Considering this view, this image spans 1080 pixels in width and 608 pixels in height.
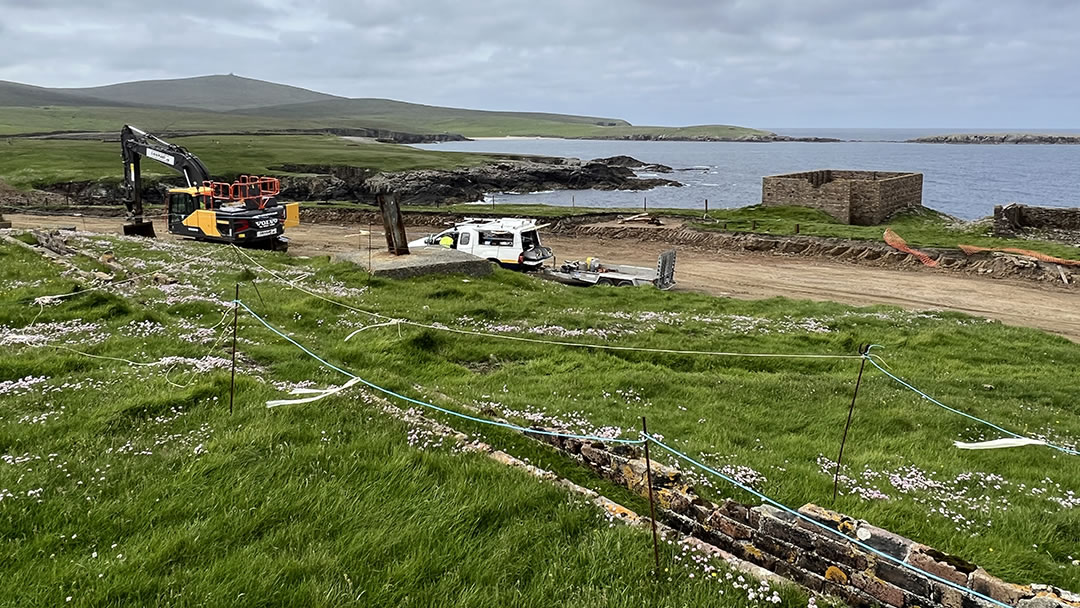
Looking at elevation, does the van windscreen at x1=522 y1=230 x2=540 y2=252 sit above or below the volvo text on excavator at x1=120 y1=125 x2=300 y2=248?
below

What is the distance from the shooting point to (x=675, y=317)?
18.8m

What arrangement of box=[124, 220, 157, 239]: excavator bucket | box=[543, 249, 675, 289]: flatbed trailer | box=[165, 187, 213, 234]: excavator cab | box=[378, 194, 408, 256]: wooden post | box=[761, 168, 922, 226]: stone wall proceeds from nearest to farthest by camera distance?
box=[378, 194, 408, 256]: wooden post
box=[543, 249, 675, 289]: flatbed trailer
box=[165, 187, 213, 234]: excavator cab
box=[124, 220, 157, 239]: excavator bucket
box=[761, 168, 922, 226]: stone wall

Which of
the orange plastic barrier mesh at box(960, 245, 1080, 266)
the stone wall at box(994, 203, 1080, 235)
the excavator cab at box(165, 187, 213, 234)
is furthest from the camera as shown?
the stone wall at box(994, 203, 1080, 235)

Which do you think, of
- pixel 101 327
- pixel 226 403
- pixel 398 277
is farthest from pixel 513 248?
pixel 226 403

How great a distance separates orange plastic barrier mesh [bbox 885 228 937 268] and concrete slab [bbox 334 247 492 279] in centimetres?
2345

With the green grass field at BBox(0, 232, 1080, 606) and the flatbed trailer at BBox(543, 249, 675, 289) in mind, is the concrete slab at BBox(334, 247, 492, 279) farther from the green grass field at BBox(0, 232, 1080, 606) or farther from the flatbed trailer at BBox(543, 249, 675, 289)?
the flatbed trailer at BBox(543, 249, 675, 289)

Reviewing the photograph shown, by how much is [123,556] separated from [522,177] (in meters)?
108

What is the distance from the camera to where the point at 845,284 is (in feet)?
95.0

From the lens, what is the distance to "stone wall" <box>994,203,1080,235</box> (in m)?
39.0

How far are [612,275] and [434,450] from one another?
20.0m

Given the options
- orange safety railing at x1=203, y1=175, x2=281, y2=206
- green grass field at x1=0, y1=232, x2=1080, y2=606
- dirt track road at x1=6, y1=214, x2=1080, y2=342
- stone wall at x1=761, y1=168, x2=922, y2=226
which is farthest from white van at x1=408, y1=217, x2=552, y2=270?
stone wall at x1=761, y1=168, x2=922, y2=226

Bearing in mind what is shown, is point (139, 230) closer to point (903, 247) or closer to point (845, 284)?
point (845, 284)

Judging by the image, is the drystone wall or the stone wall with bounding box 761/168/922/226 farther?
the stone wall with bounding box 761/168/922/226

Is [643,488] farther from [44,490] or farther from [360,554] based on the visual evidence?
[44,490]
